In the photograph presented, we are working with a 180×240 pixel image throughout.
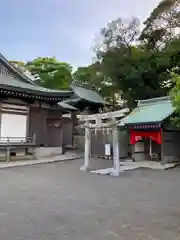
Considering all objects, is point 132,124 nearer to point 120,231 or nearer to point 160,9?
point 120,231

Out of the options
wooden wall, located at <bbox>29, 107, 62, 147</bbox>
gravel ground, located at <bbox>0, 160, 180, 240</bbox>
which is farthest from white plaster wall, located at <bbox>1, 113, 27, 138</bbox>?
gravel ground, located at <bbox>0, 160, 180, 240</bbox>

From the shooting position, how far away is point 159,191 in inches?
318

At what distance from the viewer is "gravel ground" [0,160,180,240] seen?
177 inches

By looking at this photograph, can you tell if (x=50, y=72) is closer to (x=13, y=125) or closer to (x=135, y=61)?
(x=135, y=61)

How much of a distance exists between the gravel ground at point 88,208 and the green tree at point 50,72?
21517mm

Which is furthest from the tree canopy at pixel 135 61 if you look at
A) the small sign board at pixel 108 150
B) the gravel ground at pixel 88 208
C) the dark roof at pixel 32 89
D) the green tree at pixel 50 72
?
the gravel ground at pixel 88 208

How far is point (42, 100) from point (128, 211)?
12934 millimetres

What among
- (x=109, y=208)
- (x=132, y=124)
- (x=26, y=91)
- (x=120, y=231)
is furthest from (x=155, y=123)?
(x=120, y=231)

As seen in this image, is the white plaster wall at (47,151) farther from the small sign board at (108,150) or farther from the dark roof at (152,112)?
the dark roof at (152,112)

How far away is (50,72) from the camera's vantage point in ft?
108

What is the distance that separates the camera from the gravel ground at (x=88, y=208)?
4.50 m

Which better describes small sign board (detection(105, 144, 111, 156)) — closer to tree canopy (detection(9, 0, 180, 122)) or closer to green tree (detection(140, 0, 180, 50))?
tree canopy (detection(9, 0, 180, 122))

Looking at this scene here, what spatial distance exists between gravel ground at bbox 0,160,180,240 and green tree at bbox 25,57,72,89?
2152 centimetres

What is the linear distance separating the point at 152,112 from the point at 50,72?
19550 mm
